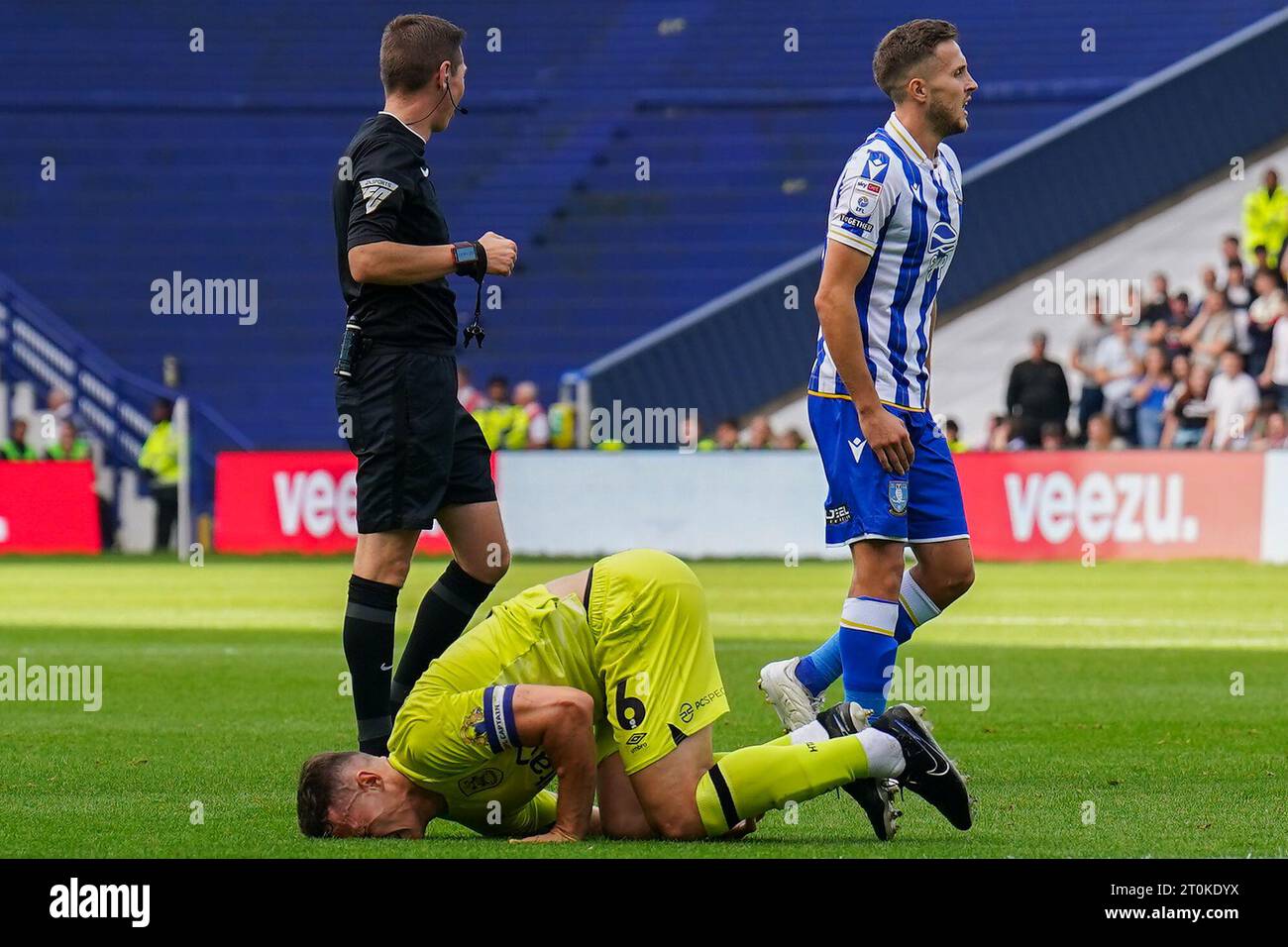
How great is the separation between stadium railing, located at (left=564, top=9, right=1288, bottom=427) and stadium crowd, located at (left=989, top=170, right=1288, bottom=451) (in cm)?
387

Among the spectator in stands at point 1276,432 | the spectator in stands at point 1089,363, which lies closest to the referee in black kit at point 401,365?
the spectator in stands at point 1276,432

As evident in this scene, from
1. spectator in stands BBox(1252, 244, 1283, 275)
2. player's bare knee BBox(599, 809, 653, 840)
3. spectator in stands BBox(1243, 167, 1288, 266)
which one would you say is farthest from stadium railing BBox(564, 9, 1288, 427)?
player's bare knee BBox(599, 809, 653, 840)

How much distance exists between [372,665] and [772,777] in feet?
5.26

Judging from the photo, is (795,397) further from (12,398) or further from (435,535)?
(12,398)

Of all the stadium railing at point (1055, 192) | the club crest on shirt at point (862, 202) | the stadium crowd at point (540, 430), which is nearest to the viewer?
the club crest on shirt at point (862, 202)

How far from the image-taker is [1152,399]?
2147 centimetres

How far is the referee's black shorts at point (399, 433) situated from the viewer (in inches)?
266

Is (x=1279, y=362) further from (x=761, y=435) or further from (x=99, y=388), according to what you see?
(x=99, y=388)

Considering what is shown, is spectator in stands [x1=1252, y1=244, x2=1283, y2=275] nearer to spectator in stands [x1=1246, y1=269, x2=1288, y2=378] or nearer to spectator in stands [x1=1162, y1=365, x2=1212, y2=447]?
spectator in stands [x1=1246, y1=269, x2=1288, y2=378]

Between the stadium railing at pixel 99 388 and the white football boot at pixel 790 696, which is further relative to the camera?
the stadium railing at pixel 99 388

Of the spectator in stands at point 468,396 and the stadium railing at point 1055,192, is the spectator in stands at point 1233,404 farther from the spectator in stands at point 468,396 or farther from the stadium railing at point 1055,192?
the spectator in stands at point 468,396

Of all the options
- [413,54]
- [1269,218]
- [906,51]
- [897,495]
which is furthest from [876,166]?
[1269,218]

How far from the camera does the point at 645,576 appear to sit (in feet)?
18.5

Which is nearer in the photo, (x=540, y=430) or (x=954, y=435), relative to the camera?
(x=954, y=435)
